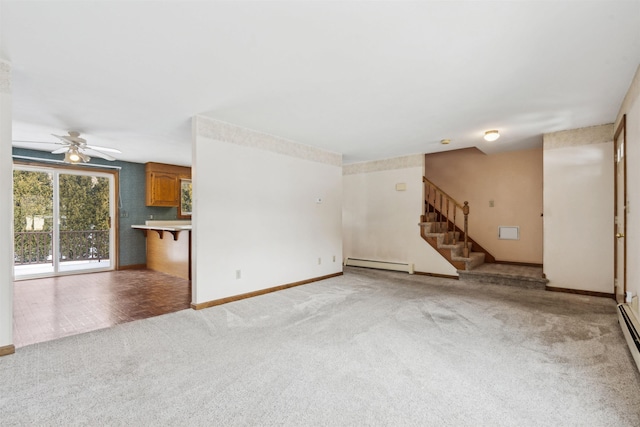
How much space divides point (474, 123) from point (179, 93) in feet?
12.5

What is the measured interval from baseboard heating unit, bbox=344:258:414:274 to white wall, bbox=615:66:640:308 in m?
3.40

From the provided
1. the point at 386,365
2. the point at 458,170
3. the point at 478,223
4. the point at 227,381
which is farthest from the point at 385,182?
the point at 227,381

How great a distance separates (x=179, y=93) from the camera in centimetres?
322

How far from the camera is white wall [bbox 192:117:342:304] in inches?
156

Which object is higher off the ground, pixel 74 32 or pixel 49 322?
pixel 74 32

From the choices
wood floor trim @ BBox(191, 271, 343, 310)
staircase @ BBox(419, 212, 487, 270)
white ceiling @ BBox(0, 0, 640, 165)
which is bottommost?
wood floor trim @ BBox(191, 271, 343, 310)

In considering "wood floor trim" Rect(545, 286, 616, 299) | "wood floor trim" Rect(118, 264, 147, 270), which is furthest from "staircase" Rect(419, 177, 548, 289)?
"wood floor trim" Rect(118, 264, 147, 270)

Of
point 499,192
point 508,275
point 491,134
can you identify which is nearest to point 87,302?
point 491,134

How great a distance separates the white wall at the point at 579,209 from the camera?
4336 millimetres

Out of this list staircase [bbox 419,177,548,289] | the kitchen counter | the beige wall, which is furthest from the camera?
the beige wall

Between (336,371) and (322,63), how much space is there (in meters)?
2.49

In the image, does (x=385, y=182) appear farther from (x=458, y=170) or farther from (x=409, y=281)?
(x=409, y=281)

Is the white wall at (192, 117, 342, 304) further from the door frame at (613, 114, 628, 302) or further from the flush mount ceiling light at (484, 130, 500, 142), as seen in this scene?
the door frame at (613, 114, 628, 302)

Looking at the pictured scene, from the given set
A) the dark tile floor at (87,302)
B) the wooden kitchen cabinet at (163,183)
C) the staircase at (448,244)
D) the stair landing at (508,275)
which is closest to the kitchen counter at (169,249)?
the dark tile floor at (87,302)
